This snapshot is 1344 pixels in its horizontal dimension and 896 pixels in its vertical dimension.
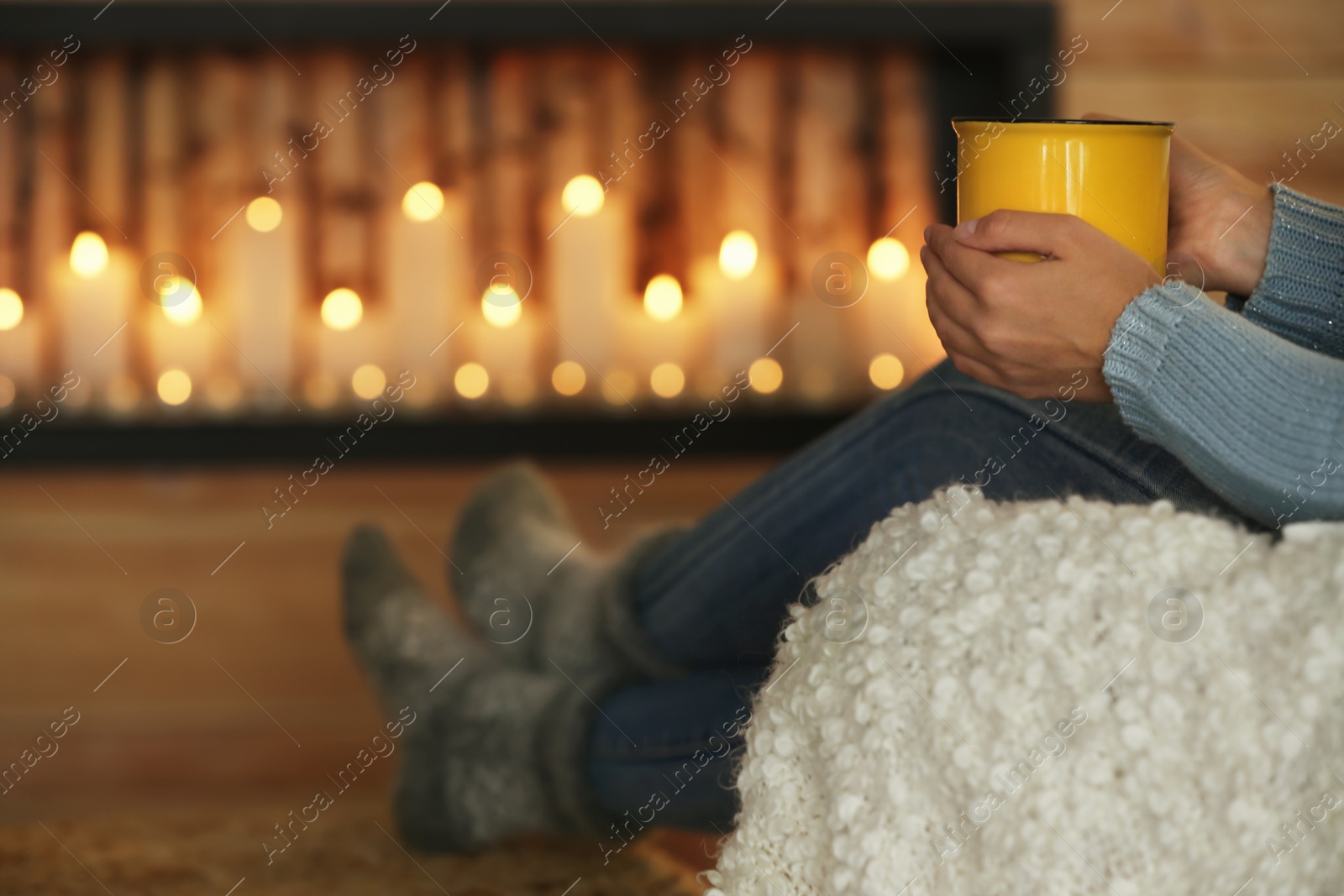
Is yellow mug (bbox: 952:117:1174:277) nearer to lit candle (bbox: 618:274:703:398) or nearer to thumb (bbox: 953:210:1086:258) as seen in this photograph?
thumb (bbox: 953:210:1086:258)

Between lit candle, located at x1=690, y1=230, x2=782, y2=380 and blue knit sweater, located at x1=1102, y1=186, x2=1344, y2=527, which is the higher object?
blue knit sweater, located at x1=1102, y1=186, x2=1344, y2=527

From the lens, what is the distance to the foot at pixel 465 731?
852mm

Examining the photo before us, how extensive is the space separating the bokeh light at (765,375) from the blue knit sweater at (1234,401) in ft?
3.20

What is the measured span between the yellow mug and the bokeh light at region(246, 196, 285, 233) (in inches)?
44.0

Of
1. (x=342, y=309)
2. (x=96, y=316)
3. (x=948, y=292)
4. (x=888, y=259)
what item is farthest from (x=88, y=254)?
(x=948, y=292)

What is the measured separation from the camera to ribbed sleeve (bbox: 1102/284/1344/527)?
18.9 inches

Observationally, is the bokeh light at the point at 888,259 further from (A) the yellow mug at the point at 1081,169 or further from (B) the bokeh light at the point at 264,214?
(A) the yellow mug at the point at 1081,169

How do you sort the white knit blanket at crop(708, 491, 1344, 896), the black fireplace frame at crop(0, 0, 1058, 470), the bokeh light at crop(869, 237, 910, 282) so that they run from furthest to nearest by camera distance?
the bokeh light at crop(869, 237, 910, 282) → the black fireplace frame at crop(0, 0, 1058, 470) → the white knit blanket at crop(708, 491, 1344, 896)

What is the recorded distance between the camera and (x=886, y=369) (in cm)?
152

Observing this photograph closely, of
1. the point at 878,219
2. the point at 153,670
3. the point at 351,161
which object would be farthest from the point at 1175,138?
the point at 153,670

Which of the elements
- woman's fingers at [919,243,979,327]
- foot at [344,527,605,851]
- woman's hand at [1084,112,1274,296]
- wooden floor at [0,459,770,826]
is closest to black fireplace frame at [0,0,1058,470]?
wooden floor at [0,459,770,826]

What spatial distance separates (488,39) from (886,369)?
2.10 feet

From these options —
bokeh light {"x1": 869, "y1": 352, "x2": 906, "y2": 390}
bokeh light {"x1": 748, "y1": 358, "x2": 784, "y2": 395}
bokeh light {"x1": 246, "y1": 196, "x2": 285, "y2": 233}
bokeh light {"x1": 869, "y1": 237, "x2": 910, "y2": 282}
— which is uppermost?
bokeh light {"x1": 246, "y1": 196, "x2": 285, "y2": 233}

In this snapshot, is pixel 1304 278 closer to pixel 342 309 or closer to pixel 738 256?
pixel 738 256
